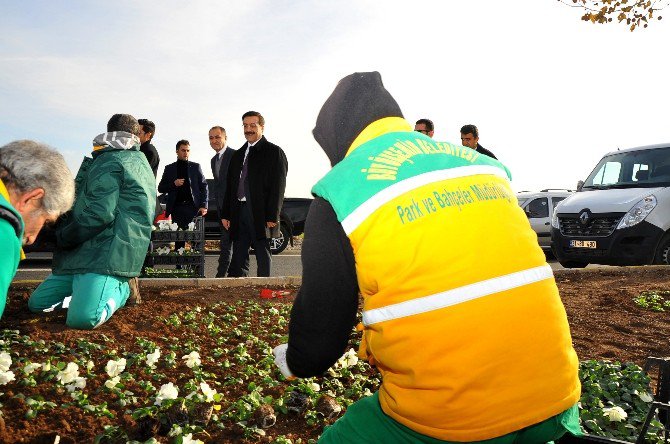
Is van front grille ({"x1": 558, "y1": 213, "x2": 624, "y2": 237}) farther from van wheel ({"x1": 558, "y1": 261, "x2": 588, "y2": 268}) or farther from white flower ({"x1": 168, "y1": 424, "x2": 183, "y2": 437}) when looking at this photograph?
white flower ({"x1": 168, "y1": 424, "x2": 183, "y2": 437})

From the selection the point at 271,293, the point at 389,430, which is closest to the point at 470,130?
the point at 271,293

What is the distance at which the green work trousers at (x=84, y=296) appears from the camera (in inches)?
208

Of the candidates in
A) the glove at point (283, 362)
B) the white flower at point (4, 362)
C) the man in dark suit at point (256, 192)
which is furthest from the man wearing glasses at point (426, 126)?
the glove at point (283, 362)

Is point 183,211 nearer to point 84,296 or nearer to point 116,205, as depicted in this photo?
point 116,205

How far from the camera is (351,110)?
2.25 m

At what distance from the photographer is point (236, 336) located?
525 centimetres

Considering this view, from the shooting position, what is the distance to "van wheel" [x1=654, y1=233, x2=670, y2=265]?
37.1 ft

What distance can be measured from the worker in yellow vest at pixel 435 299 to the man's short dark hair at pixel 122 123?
423cm

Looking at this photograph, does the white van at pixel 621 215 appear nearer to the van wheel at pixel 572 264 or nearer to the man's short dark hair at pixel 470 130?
the van wheel at pixel 572 264

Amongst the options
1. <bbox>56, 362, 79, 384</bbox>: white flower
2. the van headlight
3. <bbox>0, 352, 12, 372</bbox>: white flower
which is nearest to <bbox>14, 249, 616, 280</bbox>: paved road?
the van headlight

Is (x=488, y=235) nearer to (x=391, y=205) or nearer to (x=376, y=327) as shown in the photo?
(x=391, y=205)

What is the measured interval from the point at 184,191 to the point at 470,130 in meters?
4.75

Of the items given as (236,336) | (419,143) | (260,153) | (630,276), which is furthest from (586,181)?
(419,143)

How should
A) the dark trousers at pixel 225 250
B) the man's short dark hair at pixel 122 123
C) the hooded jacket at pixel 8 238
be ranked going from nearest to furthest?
1. the hooded jacket at pixel 8 238
2. the man's short dark hair at pixel 122 123
3. the dark trousers at pixel 225 250
